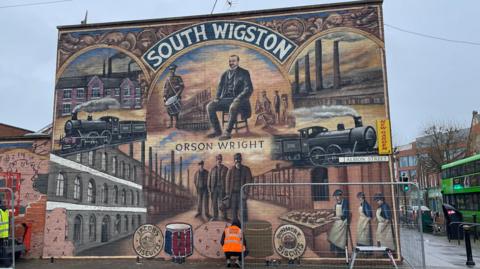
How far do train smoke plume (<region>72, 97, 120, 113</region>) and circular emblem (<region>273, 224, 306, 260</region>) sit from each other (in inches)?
277

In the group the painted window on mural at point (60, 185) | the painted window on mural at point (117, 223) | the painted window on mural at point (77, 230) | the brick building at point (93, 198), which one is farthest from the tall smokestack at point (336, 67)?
the painted window on mural at point (60, 185)

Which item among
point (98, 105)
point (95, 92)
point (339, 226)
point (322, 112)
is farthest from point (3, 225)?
point (322, 112)

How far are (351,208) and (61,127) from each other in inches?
402

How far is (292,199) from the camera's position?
12.8 meters

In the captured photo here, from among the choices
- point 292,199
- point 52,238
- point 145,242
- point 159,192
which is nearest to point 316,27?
point 292,199

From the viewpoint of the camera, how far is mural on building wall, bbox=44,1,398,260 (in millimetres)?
12773

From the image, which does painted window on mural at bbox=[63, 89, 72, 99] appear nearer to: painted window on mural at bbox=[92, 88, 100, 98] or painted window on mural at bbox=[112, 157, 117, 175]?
painted window on mural at bbox=[92, 88, 100, 98]

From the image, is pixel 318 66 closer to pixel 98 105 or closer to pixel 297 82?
pixel 297 82

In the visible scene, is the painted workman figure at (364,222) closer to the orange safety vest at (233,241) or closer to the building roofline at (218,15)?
the orange safety vest at (233,241)

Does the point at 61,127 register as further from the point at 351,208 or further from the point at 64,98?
the point at 351,208

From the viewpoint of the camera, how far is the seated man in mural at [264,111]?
13297 mm

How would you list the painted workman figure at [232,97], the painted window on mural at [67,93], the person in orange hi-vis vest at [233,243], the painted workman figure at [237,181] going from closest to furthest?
the person in orange hi-vis vest at [233,243], the painted workman figure at [237,181], the painted workman figure at [232,97], the painted window on mural at [67,93]

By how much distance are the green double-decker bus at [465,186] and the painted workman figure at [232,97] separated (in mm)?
15972

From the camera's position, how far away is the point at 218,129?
44.4ft
